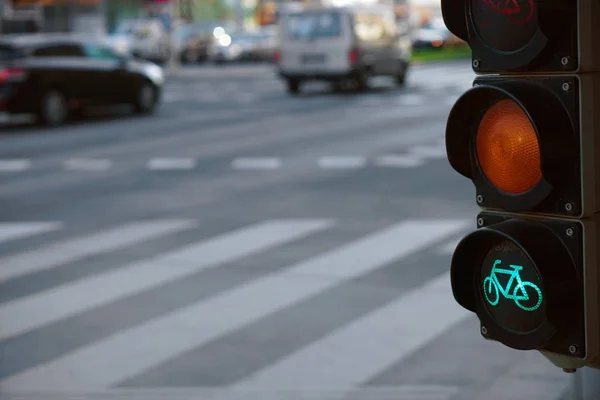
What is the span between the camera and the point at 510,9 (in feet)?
7.35

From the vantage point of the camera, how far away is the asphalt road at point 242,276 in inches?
210

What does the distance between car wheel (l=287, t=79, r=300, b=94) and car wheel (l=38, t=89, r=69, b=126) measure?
331 inches

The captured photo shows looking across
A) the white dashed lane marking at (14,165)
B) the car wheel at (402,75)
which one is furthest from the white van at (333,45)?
the white dashed lane marking at (14,165)

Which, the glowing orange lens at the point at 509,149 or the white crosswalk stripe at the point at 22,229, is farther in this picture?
the white crosswalk stripe at the point at 22,229

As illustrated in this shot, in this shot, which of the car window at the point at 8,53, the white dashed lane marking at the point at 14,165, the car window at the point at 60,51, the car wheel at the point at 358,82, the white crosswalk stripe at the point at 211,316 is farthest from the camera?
the car wheel at the point at 358,82

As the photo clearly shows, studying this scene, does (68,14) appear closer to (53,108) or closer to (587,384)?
(53,108)

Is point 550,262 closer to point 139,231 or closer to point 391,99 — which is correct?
point 139,231

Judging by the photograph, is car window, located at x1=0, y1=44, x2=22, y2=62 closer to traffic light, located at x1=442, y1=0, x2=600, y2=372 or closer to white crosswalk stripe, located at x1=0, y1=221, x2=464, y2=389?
white crosswalk stripe, located at x1=0, y1=221, x2=464, y2=389

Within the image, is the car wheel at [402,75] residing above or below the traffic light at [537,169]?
below

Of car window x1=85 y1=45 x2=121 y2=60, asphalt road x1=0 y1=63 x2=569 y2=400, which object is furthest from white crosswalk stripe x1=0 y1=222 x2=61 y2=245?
car window x1=85 y1=45 x2=121 y2=60

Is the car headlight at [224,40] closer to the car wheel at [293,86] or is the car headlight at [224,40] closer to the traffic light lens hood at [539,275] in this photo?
the car wheel at [293,86]

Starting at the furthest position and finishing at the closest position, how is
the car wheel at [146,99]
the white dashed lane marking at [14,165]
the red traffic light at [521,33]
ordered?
the car wheel at [146,99], the white dashed lane marking at [14,165], the red traffic light at [521,33]

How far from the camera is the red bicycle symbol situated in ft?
7.23

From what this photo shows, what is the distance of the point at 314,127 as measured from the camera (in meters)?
19.2
